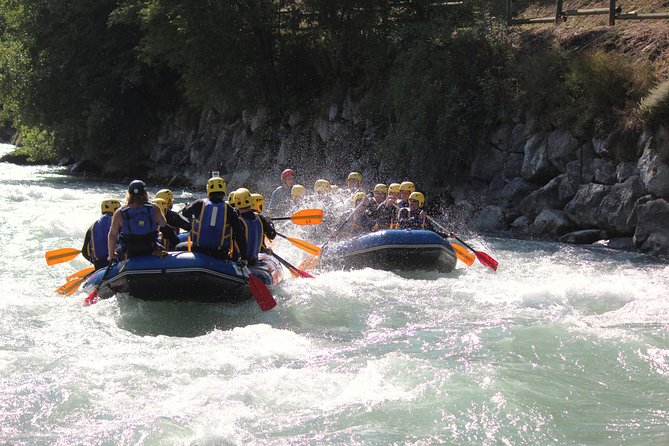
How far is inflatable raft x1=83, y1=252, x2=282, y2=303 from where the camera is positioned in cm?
826

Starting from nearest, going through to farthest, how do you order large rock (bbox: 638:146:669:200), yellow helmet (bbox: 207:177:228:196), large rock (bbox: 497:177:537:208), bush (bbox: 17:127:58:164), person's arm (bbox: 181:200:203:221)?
yellow helmet (bbox: 207:177:228:196), person's arm (bbox: 181:200:203:221), large rock (bbox: 638:146:669:200), large rock (bbox: 497:177:537:208), bush (bbox: 17:127:58:164)

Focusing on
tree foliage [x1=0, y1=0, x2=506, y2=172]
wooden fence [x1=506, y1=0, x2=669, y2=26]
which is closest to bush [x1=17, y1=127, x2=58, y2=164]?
tree foliage [x1=0, y1=0, x2=506, y2=172]

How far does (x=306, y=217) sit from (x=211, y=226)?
2.65m

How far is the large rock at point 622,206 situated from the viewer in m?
12.3

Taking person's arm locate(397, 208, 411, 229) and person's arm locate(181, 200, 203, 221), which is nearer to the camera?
person's arm locate(181, 200, 203, 221)

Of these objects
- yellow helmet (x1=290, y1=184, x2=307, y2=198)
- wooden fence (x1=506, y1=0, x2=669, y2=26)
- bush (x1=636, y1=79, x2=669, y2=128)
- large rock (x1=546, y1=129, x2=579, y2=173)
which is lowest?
yellow helmet (x1=290, y1=184, x2=307, y2=198)

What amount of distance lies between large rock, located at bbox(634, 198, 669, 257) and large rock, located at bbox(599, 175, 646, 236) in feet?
0.66

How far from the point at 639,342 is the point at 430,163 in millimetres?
9130

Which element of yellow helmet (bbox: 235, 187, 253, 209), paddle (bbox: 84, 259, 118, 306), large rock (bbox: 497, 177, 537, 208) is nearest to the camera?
paddle (bbox: 84, 259, 118, 306)

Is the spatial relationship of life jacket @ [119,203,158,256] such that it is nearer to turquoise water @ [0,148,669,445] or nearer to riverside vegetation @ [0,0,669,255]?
turquoise water @ [0,148,669,445]

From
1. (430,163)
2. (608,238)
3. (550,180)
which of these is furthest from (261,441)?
(430,163)

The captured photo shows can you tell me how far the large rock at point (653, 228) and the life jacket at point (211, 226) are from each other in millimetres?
6317

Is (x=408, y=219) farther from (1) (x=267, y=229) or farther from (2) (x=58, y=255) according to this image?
(2) (x=58, y=255)

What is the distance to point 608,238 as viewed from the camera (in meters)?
12.7
